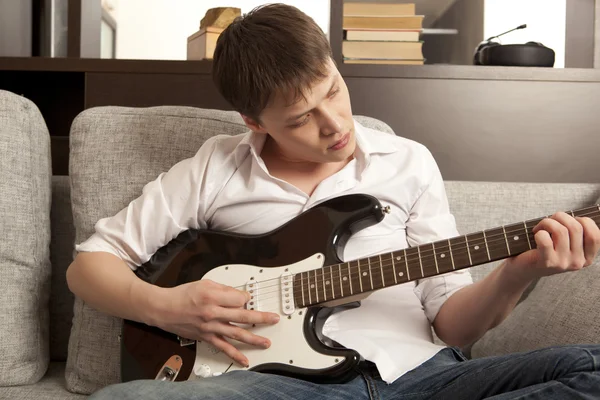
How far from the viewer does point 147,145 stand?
156 cm

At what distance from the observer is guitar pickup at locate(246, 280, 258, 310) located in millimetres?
1253

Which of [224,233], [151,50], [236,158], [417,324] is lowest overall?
[417,324]

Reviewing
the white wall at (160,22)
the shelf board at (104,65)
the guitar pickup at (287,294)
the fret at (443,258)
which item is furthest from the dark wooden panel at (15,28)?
the fret at (443,258)

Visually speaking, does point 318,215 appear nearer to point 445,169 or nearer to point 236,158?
point 236,158

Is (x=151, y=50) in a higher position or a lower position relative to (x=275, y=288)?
higher

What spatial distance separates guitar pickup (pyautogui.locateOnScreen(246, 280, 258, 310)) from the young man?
0.01m

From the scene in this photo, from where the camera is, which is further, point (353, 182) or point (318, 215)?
point (353, 182)

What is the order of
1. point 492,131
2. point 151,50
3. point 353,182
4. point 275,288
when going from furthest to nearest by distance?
point 151,50, point 492,131, point 353,182, point 275,288

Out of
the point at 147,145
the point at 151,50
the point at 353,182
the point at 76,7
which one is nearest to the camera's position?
the point at 353,182

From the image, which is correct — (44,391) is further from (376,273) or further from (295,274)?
(376,273)

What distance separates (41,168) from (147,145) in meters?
0.23

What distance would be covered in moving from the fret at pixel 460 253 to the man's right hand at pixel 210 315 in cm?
30

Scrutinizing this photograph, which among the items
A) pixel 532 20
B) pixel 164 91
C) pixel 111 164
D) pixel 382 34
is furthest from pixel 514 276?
Answer: pixel 532 20

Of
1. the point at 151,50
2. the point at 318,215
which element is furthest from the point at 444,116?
A: the point at 151,50
